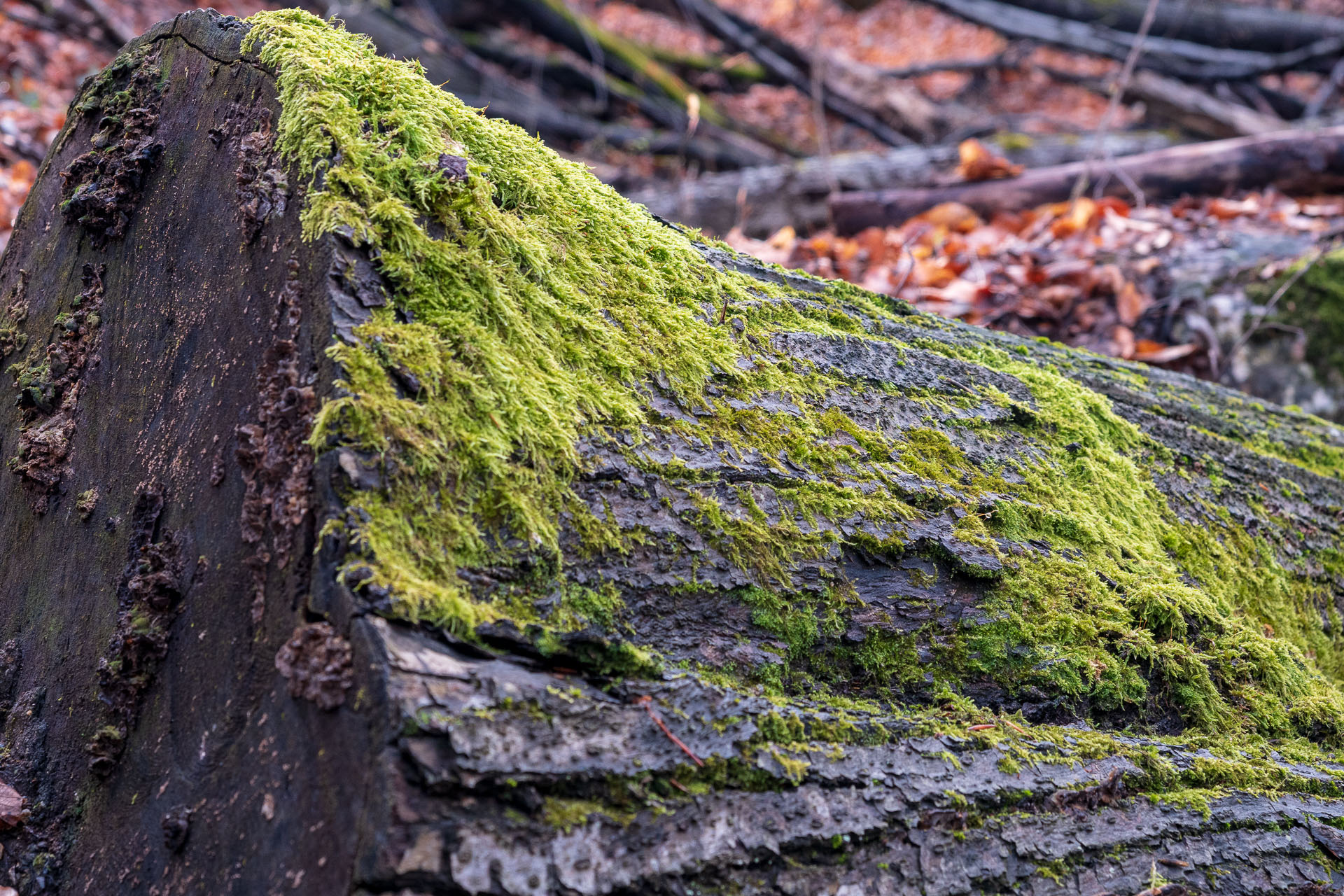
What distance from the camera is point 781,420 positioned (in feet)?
5.39

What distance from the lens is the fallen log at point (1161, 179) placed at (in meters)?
5.64

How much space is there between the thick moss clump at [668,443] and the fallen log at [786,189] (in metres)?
4.17

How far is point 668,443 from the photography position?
147 cm

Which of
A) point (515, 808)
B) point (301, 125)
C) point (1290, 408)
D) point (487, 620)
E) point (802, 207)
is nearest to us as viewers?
point (515, 808)

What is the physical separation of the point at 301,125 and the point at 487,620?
89cm

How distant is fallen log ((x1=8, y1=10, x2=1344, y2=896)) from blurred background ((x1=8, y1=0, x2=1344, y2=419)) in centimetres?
217

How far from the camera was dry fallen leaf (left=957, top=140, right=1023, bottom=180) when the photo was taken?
5.82 m

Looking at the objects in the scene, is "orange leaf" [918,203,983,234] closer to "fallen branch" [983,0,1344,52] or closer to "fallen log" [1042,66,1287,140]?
"fallen log" [1042,66,1287,140]

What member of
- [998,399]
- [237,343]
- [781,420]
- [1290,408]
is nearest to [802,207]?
[1290,408]

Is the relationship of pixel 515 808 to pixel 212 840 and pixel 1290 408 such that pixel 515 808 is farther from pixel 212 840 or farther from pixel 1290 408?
pixel 1290 408

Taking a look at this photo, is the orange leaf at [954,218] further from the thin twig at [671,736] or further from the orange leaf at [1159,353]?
the thin twig at [671,736]

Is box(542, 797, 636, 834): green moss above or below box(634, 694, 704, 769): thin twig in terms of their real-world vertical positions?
below

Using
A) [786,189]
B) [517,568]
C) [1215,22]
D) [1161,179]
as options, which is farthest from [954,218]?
[1215,22]

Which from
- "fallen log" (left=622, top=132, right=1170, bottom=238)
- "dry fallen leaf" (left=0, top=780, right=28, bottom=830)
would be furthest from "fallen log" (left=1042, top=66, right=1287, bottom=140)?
"dry fallen leaf" (left=0, top=780, right=28, bottom=830)
